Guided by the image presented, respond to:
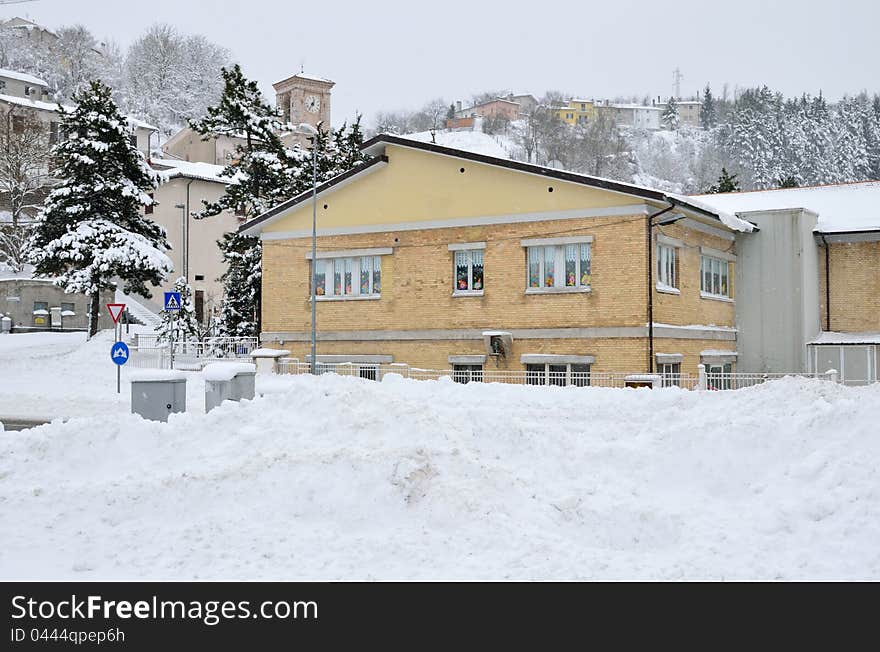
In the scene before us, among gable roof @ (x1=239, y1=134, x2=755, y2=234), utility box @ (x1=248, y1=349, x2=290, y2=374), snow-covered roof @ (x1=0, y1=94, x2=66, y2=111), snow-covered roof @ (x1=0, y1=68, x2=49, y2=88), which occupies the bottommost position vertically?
utility box @ (x1=248, y1=349, x2=290, y2=374)

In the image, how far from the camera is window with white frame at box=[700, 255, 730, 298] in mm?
28578

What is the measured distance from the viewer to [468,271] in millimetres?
27609

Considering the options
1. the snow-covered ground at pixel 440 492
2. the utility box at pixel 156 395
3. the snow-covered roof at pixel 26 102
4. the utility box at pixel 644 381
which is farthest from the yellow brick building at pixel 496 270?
the snow-covered roof at pixel 26 102

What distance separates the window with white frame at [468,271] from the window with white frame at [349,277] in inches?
110

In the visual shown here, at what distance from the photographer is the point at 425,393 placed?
54.3 feet

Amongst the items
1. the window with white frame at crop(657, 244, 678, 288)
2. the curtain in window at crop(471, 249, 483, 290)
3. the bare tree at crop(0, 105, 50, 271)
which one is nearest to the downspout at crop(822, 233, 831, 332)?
the window with white frame at crop(657, 244, 678, 288)

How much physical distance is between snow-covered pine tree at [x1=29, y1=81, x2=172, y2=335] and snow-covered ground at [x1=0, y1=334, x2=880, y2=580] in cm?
2788

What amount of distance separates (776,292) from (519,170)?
10056 millimetres

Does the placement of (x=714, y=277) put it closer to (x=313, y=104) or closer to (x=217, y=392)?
(x=217, y=392)

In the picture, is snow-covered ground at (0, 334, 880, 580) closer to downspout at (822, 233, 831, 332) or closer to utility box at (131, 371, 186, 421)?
utility box at (131, 371, 186, 421)

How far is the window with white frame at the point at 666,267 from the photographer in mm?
25594

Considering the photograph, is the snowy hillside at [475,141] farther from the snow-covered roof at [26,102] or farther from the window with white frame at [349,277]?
the window with white frame at [349,277]
